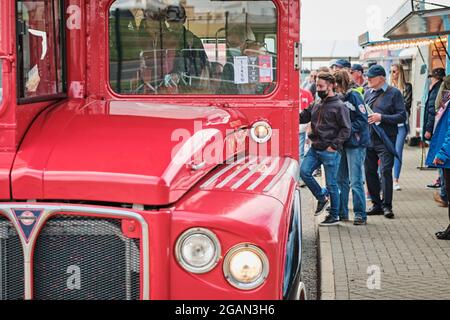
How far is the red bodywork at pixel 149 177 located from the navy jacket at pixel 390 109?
4.75 meters

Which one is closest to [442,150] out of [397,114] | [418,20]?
[397,114]

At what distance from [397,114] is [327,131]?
1400 mm

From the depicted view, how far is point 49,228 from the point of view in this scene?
3070 millimetres

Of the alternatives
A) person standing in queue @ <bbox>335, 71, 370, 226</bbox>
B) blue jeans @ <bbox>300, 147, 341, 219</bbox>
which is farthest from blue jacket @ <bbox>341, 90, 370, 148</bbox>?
blue jeans @ <bbox>300, 147, 341, 219</bbox>

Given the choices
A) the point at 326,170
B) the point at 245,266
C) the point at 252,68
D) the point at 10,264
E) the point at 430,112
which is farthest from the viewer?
the point at 430,112

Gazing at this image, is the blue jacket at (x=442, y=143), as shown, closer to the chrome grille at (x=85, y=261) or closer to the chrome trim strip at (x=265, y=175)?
the chrome trim strip at (x=265, y=175)

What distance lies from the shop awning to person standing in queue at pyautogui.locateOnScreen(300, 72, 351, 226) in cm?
108

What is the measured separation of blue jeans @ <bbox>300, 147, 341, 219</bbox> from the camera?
775 cm

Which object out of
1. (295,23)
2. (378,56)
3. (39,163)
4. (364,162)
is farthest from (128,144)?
(378,56)

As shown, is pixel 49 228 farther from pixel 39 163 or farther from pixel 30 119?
pixel 30 119

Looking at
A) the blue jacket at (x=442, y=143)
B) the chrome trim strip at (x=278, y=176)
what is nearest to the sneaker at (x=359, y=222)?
the blue jacket at (x=442, y=143)

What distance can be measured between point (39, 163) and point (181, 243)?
0.72m

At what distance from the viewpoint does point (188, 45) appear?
4.89m

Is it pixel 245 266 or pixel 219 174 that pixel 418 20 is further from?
pixel 245 266
